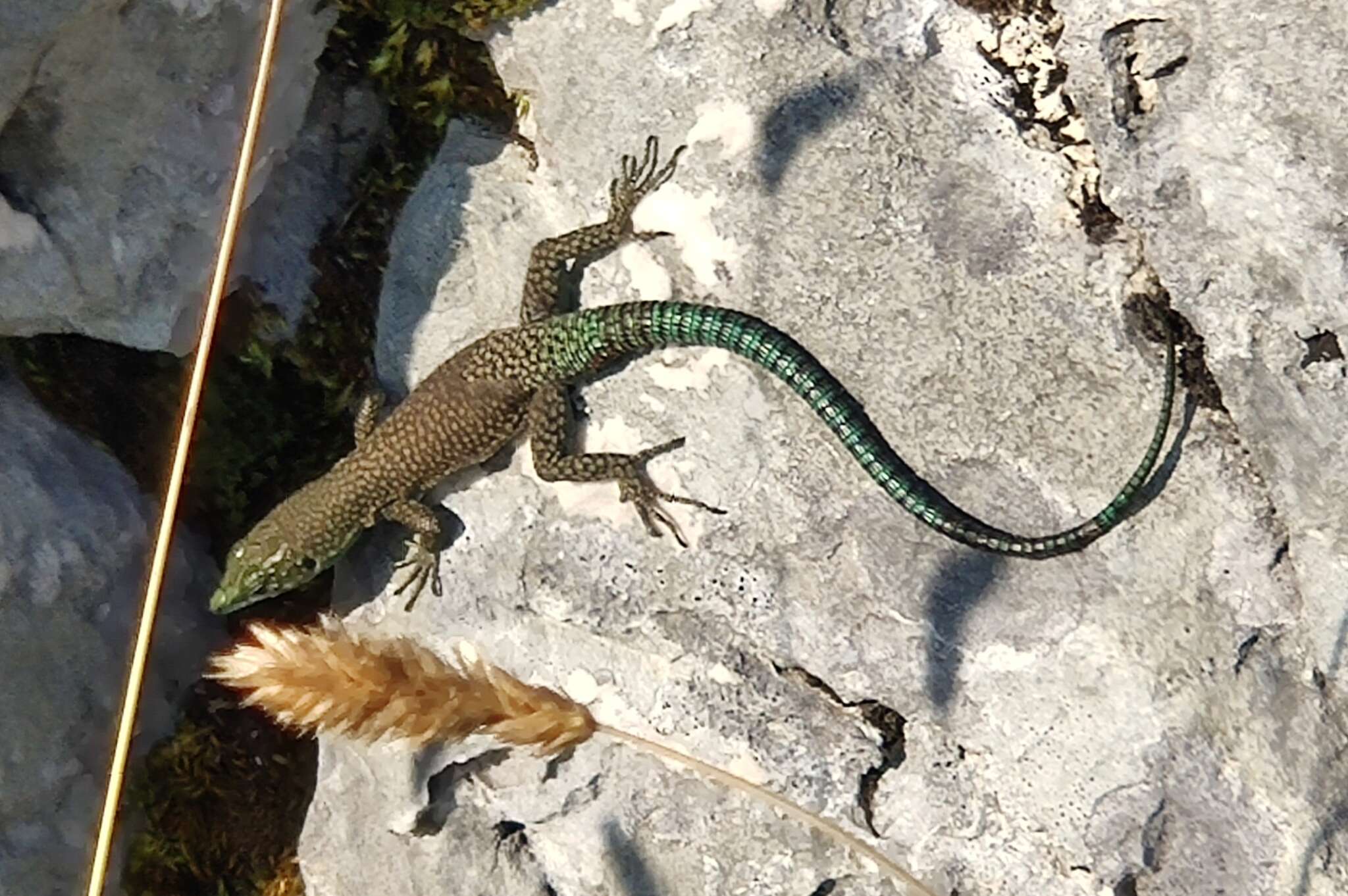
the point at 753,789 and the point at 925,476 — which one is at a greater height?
the point at 925,476

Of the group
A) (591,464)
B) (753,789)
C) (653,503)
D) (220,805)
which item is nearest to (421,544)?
(591,464)

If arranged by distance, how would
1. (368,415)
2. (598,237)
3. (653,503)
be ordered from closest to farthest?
(653,503)
(598,237)
(368,415)

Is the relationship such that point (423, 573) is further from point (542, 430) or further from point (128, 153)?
point (128, 153)

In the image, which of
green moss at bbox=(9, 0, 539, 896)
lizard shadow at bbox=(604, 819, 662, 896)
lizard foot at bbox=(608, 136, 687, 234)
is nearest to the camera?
lizard shadow at bbox=(604, 819, 662, 896)

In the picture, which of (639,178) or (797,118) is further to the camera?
(639,178)

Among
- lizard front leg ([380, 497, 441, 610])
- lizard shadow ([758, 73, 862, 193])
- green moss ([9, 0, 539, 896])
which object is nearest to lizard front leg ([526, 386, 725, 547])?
lizard front leg ([380, 497, 441, 610])

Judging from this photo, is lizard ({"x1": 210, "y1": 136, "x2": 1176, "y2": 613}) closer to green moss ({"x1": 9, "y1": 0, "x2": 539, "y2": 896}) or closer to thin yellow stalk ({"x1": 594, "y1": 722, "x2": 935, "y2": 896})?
green moss ({"x1": 9, "y1": 0, "x2": 539, "y2": 896})

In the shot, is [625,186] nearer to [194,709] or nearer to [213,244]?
[213,244]
